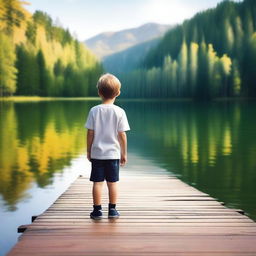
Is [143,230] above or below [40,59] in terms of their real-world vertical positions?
below

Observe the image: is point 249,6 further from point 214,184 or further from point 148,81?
point 214,184

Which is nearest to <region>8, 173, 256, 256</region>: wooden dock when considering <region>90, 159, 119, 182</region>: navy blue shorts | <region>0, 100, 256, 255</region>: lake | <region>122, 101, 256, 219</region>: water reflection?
<region>90, 159, 119, 182</region>: navy blue shorts

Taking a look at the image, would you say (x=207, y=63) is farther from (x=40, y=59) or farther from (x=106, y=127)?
(x=106, y=127)

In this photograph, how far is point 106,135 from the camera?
5270mm

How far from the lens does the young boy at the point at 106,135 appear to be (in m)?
5.21

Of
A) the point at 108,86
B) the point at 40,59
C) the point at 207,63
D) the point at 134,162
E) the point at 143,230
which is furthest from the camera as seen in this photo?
the point at 207,63

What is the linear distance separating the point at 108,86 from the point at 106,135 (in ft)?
1.83

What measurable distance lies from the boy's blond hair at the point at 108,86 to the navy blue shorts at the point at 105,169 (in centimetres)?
74

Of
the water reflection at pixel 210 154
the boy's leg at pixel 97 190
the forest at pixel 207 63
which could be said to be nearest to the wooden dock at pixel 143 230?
the boy's leg at pixel 97 190

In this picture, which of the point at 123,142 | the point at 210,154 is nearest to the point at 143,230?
the point at 123,142

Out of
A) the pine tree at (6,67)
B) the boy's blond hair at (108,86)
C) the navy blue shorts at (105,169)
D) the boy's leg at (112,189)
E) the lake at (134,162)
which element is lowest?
the lake at (134,162)

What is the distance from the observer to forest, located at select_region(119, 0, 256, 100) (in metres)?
104

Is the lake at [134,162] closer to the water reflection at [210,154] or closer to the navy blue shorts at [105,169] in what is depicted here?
the water reflection at [210,154]

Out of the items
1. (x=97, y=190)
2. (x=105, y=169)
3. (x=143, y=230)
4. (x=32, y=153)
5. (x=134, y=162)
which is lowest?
A: (x=134, y=162)
